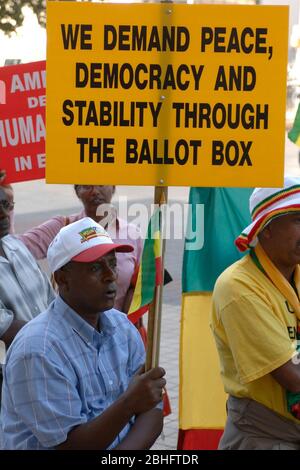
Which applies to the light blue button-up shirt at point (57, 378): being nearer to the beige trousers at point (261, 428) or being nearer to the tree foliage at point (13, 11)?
the beige trousers at point (261, 428)

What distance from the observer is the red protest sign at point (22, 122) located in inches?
197

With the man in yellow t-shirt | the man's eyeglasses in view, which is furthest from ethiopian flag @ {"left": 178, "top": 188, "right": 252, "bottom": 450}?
the man in yellow t-shirt

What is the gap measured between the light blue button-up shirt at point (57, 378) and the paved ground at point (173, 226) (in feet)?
3.80

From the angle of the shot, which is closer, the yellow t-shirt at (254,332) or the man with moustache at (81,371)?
the man with moustache at (81,371)

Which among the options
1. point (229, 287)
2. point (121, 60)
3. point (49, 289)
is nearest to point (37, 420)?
point (229, 287)

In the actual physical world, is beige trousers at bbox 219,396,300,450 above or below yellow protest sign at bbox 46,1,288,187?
below

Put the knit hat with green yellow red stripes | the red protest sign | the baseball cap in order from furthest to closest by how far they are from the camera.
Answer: the red protest sign
the knit hat with green yellow red stripes
the baseball cap

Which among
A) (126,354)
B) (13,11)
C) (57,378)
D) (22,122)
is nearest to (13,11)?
(13,11)

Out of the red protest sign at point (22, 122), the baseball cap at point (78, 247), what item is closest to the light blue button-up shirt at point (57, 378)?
the baseball cap at point (78, 247)

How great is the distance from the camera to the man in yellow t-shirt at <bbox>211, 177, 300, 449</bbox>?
302cm

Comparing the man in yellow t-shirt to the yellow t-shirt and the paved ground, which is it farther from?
the paved ground

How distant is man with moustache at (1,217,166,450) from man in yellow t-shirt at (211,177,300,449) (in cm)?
34

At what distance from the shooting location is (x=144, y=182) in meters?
2.98

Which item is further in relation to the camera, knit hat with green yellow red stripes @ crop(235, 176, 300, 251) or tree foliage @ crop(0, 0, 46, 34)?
tree foliage @ crop(0, 0, 46, 34)
